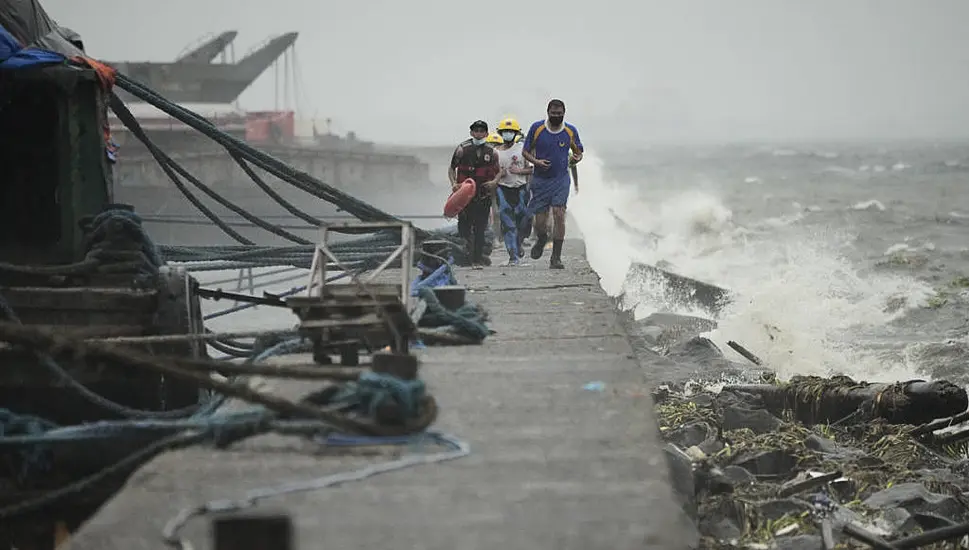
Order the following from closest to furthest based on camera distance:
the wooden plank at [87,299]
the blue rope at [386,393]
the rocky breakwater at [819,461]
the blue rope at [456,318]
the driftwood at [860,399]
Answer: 1. the blue rope at [386,393]
2. the rocky breakwater at [819,461]
3. the wooden plank at [87,299]
4. the blue rope at [456,318]
5. the driftwood at [860,399]

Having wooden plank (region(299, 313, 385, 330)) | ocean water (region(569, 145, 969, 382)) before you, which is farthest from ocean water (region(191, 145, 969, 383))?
wooden plank (region(299, 313, 385, 330))

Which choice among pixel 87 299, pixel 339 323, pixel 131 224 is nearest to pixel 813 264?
pixel 131 224

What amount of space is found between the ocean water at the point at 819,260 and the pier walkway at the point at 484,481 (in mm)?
9803

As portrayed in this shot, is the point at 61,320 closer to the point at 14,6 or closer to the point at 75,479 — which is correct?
the point at 75,479

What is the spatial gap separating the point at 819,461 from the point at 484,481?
443 centimetres

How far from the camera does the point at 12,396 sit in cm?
732

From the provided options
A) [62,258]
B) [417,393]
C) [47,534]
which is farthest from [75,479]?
[417,393]

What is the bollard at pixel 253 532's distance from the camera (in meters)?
3.17

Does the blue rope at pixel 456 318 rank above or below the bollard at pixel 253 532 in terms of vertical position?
below

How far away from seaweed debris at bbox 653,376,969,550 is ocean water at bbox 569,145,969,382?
4.80 meters

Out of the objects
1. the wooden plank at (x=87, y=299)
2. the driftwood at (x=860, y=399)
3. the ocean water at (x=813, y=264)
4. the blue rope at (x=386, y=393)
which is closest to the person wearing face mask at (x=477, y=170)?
the driftwood at (x=860, y=399)

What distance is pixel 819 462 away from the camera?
319 inches

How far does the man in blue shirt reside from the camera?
39.2 ft

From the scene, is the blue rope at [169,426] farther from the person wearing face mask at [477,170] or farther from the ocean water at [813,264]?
the ocean water at [813,264]
